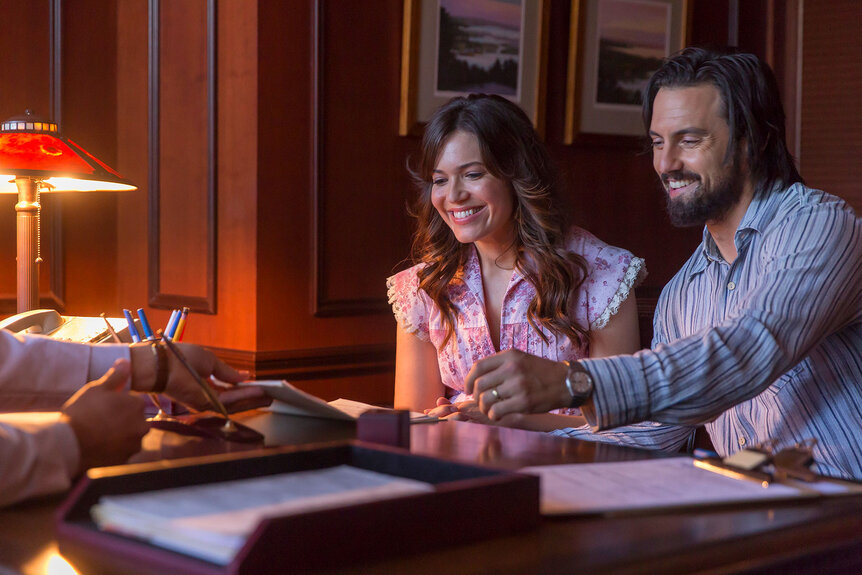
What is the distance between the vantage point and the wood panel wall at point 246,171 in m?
3.06

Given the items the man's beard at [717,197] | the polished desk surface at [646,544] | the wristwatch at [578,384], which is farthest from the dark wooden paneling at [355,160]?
the polished desk surface at [646,544]

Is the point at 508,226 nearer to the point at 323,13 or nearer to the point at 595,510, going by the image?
the point at 323,13

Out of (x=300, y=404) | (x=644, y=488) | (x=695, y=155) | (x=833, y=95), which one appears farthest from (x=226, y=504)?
(x=833, y=95)

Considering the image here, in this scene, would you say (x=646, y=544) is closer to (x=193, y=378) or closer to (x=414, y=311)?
(x=193, y=378)

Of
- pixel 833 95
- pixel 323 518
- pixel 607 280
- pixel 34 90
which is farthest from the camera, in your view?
pixel 833 95

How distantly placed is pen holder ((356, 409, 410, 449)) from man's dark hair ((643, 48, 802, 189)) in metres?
1.24

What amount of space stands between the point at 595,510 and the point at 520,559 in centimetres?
18

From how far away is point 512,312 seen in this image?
2613 mm

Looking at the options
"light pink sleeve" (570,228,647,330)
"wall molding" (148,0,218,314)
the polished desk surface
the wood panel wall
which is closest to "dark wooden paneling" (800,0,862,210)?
the wood panel wall

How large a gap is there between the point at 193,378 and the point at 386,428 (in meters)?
0.49

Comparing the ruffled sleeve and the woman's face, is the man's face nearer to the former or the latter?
the woman's face

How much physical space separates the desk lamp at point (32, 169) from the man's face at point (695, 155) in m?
1.45

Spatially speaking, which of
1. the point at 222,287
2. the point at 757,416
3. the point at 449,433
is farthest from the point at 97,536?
the point at 222,287

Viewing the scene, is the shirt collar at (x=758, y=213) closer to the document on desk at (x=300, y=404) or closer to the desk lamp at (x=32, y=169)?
the document on desk at (x=300, y=404)
